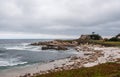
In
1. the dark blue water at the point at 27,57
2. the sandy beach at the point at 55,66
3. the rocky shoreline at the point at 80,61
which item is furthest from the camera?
the dark blue water at the point at 27,57

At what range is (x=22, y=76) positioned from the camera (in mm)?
38312

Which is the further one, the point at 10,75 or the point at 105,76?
the point at 10,75

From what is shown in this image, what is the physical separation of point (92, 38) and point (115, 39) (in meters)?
25.8

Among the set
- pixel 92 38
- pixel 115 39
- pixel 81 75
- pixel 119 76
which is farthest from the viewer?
pixel 92 38

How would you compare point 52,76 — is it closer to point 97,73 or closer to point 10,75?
point 97,73

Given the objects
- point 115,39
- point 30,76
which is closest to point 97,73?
point 30,76

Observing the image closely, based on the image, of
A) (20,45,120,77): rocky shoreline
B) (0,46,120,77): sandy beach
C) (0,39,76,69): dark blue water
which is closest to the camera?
(0,46,120,77): sandy beach

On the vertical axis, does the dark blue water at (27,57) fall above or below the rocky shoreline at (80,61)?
below

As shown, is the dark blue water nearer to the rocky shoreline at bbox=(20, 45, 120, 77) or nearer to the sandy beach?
the sandy beach

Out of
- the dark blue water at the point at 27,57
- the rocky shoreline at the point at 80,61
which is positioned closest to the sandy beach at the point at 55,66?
the rocky shoreline at the point at 80,61

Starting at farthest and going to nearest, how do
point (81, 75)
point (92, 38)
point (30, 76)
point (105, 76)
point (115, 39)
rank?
point (92, 38) → point (115, 39) → point (30, 76) → point (81, 75) → point (105, 76)

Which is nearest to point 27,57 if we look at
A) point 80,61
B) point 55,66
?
point 80,61

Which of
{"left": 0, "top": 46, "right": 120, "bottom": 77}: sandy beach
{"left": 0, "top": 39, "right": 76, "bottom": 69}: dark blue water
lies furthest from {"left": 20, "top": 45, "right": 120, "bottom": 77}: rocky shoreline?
{"left": 0, "top": 39, "right": 76, "bottom": 69}: dark blue water

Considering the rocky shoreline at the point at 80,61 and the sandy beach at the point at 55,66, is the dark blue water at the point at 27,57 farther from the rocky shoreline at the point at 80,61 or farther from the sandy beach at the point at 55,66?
the rocky shoreline at the point at 80,61
